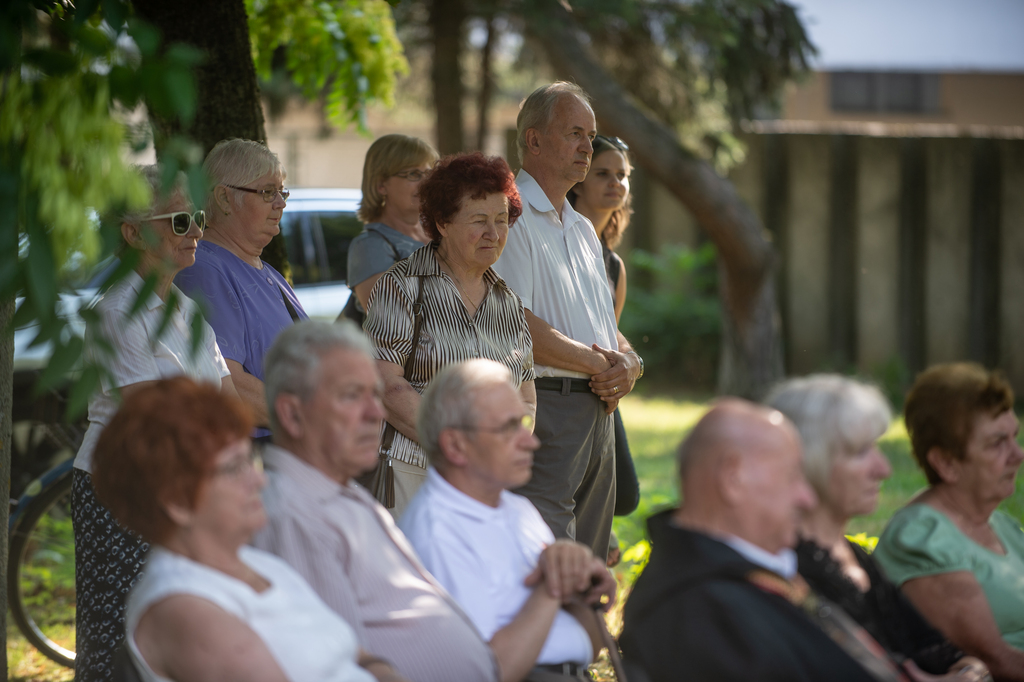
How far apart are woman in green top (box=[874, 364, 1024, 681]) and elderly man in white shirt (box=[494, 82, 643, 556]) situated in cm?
125

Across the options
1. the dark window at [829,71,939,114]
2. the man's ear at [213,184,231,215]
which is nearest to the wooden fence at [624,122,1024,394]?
the man's ear at [213,184,231,215]

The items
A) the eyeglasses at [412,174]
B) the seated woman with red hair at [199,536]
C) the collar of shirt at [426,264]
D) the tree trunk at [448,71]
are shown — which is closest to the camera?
the seated woman with red hair at [199,536]

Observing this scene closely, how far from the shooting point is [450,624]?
227cm

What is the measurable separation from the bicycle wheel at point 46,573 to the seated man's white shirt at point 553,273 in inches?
88.0

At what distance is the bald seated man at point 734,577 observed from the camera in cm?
207

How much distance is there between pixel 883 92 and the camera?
20.9 metres

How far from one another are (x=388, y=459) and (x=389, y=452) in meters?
0.02

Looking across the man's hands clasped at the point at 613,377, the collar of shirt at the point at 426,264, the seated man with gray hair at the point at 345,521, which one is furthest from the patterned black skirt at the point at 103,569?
the man's hands clasped at the point at 613,377

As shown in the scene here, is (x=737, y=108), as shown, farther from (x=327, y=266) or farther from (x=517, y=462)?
(x=517, y=462)

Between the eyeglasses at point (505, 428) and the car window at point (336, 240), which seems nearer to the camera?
the eyeglasses at point (505, 428)

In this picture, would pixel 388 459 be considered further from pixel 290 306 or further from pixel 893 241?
pixel 893 241

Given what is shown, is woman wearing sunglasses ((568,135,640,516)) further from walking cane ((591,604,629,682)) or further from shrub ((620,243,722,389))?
shrub ((620,243,722,389))

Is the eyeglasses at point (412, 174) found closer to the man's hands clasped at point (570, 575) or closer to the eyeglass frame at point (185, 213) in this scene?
the eyeglass frame at point (185, 213)

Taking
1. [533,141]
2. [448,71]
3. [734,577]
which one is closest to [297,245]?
[533,141]
